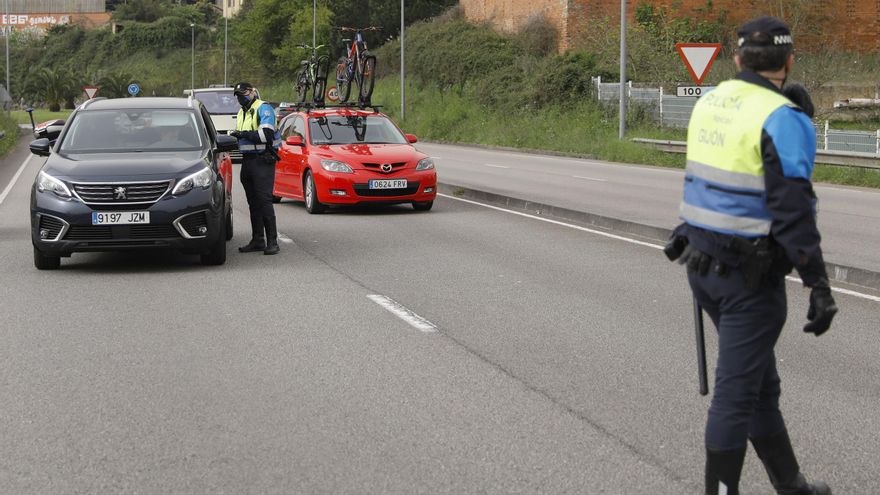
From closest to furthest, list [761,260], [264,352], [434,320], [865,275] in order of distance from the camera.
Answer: [761,260]
[264,352]
[434,320]
[865,275]

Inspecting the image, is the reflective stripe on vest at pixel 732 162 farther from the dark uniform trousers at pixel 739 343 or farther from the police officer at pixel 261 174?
the police officer at pixel 261 174

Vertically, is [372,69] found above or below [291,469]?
above

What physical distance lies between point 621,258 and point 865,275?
8.63 feet

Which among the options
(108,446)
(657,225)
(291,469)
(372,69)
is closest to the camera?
(291,469)

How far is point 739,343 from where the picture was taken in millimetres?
4379

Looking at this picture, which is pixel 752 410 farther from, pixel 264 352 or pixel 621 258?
pixel 621 258

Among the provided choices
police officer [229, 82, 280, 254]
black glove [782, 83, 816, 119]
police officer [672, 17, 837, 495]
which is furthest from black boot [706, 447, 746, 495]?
police officer [229, 82, 280, 254]

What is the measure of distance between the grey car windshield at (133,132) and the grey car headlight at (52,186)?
3.06ft

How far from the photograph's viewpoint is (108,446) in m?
5.73

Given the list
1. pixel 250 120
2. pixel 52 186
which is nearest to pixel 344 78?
pixel 250 120

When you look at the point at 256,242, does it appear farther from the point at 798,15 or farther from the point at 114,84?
the point at 114,84

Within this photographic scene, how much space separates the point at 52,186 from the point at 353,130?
26.0ft

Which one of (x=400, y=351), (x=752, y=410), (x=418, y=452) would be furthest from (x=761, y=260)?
(x=400, y=351)

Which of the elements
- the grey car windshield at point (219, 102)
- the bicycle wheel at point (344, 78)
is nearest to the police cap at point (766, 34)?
the bicycle wheel at point (344, 78)
